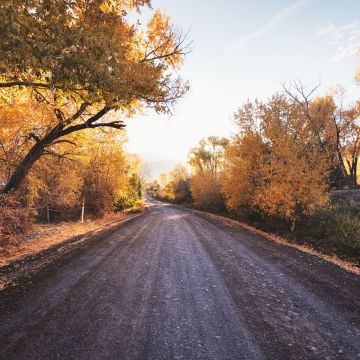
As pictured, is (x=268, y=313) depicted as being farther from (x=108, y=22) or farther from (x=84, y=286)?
(x=108, y=22)

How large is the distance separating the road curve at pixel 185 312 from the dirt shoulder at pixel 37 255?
0.57 m

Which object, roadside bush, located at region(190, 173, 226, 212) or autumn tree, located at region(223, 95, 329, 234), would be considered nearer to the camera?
autumn tree, located at region(223, 95, 329, 234)

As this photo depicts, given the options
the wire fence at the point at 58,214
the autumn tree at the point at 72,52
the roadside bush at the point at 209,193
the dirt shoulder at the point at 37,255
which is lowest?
the dirt shoulder at the point at 37,255

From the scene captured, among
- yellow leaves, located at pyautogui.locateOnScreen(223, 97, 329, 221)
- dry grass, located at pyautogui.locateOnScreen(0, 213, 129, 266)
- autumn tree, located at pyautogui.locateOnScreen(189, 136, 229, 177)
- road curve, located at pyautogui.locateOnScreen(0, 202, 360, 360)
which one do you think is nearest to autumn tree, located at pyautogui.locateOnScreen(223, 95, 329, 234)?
yellow leaves, located at pyautogui.locateOnScreen(223, 97, 329, 221)

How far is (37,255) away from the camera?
31.7 ft

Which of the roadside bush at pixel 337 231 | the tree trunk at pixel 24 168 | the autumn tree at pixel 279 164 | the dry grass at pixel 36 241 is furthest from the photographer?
the autumn tree at pixel 279 164

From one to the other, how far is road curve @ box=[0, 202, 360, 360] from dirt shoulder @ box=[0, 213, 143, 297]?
22.5 inches

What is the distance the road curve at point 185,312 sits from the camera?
13.5 ft

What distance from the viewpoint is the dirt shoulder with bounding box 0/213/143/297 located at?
7.07 meters

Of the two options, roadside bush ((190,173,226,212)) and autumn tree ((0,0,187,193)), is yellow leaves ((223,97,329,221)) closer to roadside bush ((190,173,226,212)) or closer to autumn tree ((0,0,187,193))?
autumn tree ((0,0,187,193))

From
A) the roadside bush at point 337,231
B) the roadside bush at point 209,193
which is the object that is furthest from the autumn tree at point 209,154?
the roadside bush at point 337,231

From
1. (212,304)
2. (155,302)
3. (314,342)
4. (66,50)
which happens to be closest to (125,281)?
(155,302)

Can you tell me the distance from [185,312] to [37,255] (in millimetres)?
6586

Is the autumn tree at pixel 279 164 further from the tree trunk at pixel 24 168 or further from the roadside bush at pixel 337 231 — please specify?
the tree trunk at pixel 24 168
